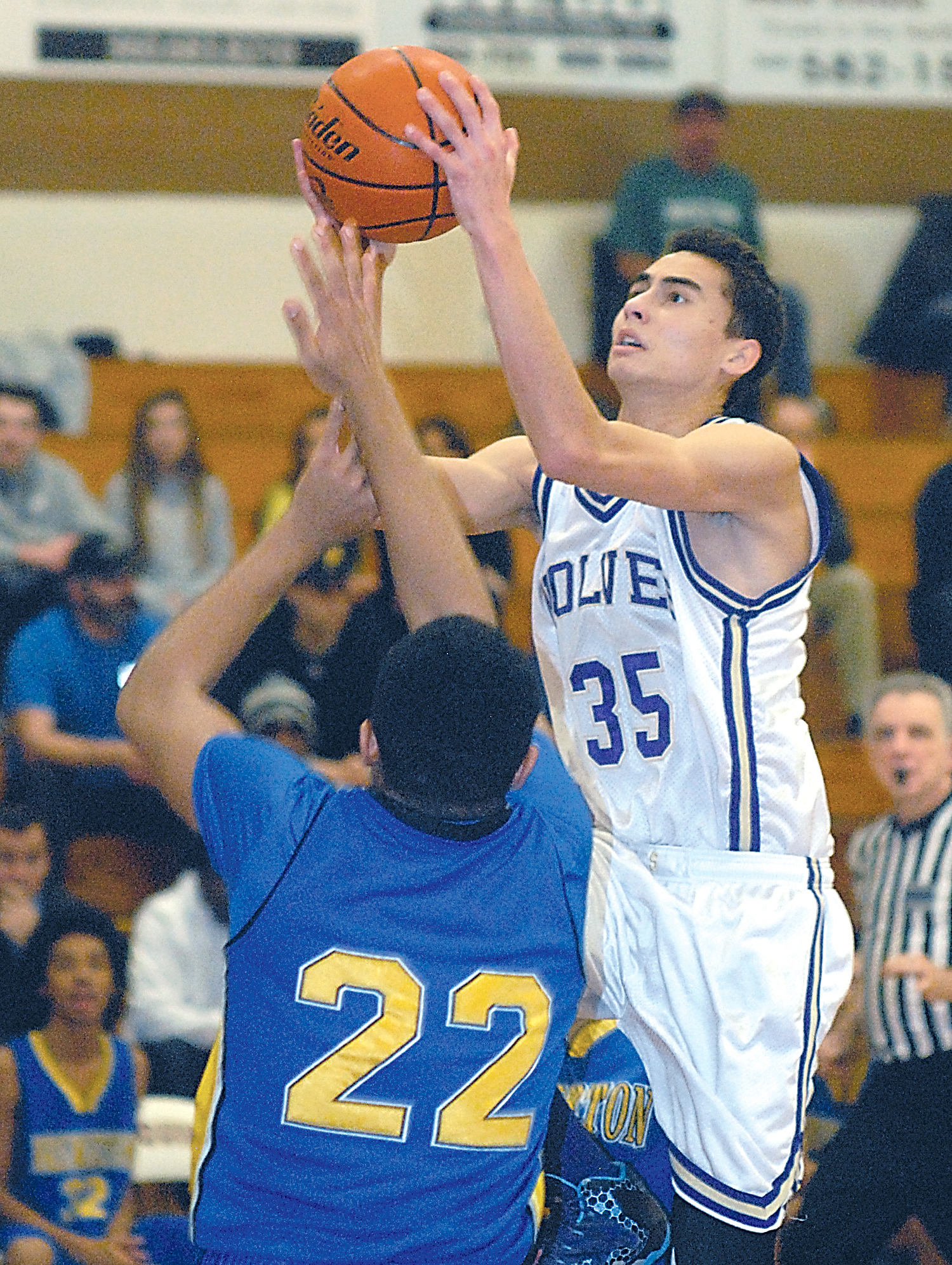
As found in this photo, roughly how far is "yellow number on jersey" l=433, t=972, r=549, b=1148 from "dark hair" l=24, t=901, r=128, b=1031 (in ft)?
9.48

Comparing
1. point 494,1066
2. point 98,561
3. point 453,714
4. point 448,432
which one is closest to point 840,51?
point 448,432

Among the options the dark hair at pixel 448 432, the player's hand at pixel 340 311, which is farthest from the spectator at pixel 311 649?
the player's hand at pixel 340 311

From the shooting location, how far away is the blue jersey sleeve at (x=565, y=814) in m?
2.92

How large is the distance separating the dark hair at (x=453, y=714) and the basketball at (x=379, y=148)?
37.9 inches

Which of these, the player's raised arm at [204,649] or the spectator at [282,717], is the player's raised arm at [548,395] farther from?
the spectator at [282,717]

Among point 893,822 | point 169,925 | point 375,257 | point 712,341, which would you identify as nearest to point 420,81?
point 375,257

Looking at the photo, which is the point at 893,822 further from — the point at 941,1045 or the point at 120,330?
the point at 120,330

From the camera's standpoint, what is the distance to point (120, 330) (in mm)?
10312

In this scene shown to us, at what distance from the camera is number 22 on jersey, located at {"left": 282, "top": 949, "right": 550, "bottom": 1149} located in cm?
273

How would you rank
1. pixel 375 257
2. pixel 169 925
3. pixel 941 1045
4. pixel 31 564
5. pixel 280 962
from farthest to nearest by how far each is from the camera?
1. pixel 31 564
2. pixel 169 925
3. pixel 941 1045
4. pixel 375 257
5. pixel 280 962

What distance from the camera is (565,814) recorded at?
3.08 m

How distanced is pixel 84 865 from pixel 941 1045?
10.5ft

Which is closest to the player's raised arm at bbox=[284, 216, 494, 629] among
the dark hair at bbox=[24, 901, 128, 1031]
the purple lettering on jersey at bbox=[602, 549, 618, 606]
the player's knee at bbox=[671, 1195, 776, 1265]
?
the purple lettering on jersey at bbox=[602, 549, 618, 606]

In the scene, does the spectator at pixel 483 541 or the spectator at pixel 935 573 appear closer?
the spectator at pixel 935 573
